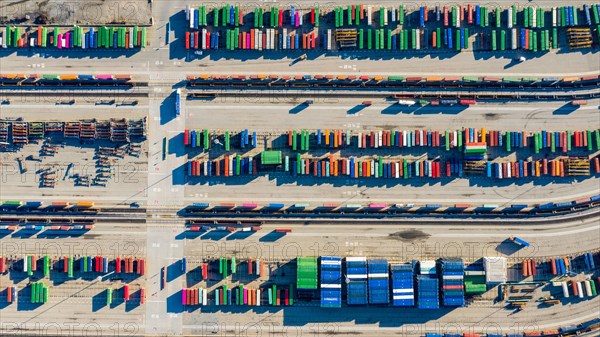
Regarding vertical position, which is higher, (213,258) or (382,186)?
(382,186)

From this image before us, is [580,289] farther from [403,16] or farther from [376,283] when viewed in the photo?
[403,16]

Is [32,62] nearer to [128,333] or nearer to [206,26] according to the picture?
[206,26]

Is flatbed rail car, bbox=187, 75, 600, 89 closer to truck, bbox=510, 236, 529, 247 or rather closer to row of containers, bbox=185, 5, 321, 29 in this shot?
row of containers, bbox=185, 5, 321, 29

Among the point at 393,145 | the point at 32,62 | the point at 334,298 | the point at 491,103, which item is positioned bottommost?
the point at 334,298

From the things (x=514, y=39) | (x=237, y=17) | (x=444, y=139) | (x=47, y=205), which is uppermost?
(x=237, y=17)

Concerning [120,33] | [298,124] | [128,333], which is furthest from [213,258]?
[120,33]

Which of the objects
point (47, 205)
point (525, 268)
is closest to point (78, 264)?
point (47, 205)

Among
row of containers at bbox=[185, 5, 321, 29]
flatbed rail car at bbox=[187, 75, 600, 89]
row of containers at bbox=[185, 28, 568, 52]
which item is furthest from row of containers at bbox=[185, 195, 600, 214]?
row of containers at bbox=[185, 5, 321, 29]
